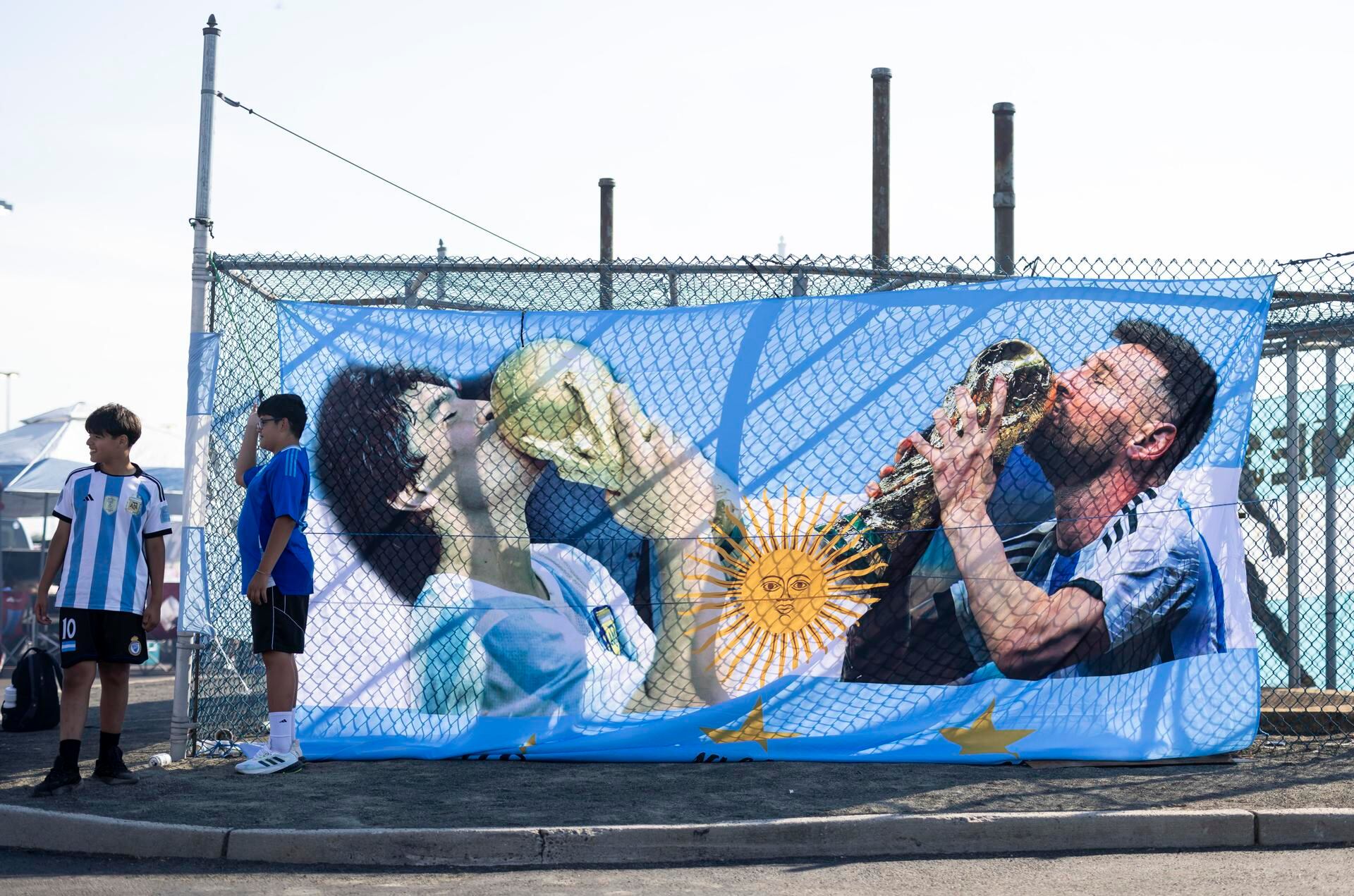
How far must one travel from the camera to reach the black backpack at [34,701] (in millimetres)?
8102

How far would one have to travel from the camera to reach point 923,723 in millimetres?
6570

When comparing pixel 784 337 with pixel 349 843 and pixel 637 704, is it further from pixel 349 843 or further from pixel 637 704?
pixel 349 843

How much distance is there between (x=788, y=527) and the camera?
669 centimetres

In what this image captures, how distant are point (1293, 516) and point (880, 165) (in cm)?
613

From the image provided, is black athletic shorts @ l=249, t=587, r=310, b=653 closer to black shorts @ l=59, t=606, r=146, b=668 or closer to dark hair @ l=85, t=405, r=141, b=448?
black shorts @ l=59, t=606, r=146, b=668

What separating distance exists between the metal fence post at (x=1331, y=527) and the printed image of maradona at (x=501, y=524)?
395cm

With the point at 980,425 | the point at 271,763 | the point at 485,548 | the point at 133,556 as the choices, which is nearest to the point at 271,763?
the point at 271,763

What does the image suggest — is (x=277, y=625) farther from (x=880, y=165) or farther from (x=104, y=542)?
(x=880, y=165)

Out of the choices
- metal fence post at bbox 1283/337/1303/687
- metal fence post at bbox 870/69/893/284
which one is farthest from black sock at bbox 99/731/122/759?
metal fence post at bbox 870/69/893/284

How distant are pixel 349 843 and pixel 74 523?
219cm

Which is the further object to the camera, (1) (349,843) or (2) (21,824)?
(2) (21,824)

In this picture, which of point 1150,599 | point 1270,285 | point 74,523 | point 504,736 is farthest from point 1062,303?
point 74,523

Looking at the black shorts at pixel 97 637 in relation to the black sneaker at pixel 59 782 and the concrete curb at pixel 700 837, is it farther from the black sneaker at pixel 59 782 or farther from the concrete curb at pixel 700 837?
the concrete curb at pixel 700 837

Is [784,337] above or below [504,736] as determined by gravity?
above
